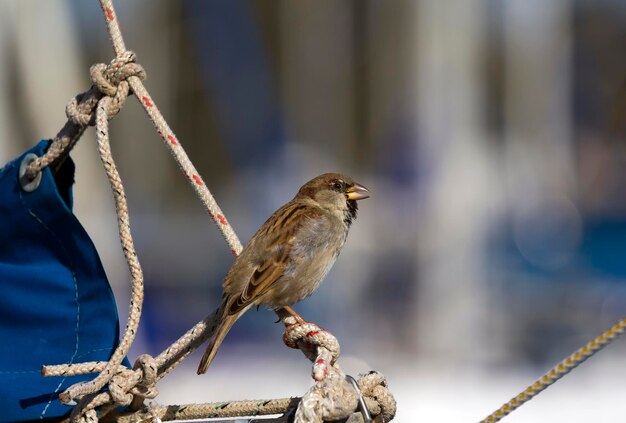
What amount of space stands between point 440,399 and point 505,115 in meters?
2.90

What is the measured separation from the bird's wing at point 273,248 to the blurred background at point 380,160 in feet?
6.92

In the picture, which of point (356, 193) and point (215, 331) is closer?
point (215, 331)

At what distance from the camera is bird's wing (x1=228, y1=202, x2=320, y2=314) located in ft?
9.46

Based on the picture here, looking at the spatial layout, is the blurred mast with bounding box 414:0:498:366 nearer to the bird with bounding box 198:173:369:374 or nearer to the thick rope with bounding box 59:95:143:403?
the bird with bounding box 198:173:369:374

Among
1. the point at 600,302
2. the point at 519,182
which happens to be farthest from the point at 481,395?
the point at 519,182

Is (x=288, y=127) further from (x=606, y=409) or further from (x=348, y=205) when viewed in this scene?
(x=348, y=205)

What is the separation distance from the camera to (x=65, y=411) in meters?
1.94

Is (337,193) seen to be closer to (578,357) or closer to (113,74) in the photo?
(113,74)

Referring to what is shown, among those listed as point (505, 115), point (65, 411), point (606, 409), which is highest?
point (505, 115)

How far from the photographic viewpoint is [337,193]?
128 inches

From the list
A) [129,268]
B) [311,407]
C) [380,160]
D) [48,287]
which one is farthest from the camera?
[380,160]

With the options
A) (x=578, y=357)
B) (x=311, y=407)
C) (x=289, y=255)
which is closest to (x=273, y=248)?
(x=289, y=255)

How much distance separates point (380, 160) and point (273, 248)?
3920 mm

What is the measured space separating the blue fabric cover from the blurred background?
3.00 meters
